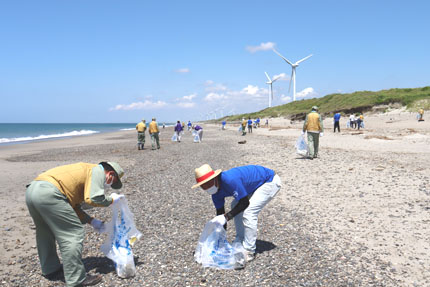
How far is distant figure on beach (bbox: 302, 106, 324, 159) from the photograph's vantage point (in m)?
12.8

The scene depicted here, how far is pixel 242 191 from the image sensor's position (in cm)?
412

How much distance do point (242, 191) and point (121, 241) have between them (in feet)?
6.00

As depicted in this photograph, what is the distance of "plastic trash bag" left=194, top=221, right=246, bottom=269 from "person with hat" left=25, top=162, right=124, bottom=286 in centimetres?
144

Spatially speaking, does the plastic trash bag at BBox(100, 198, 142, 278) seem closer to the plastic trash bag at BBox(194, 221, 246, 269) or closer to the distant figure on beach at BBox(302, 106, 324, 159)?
the plastic trash bag at BBox(194, 221, 246, 269)

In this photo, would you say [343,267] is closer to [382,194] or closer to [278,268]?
[278,268]

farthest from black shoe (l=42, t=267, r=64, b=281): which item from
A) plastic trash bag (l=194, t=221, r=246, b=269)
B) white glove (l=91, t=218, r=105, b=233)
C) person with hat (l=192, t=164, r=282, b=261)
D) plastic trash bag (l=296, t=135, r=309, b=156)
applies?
plastic trash bag (l=296, t=135, r=309, b=156)

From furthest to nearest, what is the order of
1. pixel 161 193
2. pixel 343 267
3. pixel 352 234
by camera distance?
pixel 161 193
pixel 352 234
pixel 343 267

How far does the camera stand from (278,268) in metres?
4.21

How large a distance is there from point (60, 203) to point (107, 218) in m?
3.46

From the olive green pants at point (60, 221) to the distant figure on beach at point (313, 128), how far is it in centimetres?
1087

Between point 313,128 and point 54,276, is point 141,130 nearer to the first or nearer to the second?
point 313,128

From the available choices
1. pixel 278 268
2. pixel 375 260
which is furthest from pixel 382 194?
pixel 278 268

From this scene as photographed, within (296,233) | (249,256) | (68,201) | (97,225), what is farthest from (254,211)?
(68,201)

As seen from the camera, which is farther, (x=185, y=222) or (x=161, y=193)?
(x=161, y=193)
